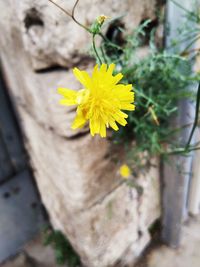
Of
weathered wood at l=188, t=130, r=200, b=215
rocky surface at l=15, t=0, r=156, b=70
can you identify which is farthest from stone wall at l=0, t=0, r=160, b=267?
weathered wood at l=188, t=130, r=200, b=215

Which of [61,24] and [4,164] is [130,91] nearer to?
[61,24]

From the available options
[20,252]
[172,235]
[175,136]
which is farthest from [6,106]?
[172,235]

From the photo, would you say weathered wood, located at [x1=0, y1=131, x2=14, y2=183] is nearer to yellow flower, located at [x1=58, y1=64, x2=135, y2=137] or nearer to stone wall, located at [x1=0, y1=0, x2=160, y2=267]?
stone wall, located at [x1=0, y1=0, x2=160, y2=267]

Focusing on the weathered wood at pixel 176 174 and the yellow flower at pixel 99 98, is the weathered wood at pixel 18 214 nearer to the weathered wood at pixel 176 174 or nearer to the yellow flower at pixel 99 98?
the weathered wood at pixel 176 174

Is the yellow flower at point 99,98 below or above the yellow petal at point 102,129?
above

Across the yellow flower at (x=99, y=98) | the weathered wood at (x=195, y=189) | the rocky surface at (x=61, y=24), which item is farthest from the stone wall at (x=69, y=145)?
the yellow flower at (x=99, y=98)

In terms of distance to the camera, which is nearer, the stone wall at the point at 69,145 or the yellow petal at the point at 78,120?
the yellow petal at the point at 78,120
